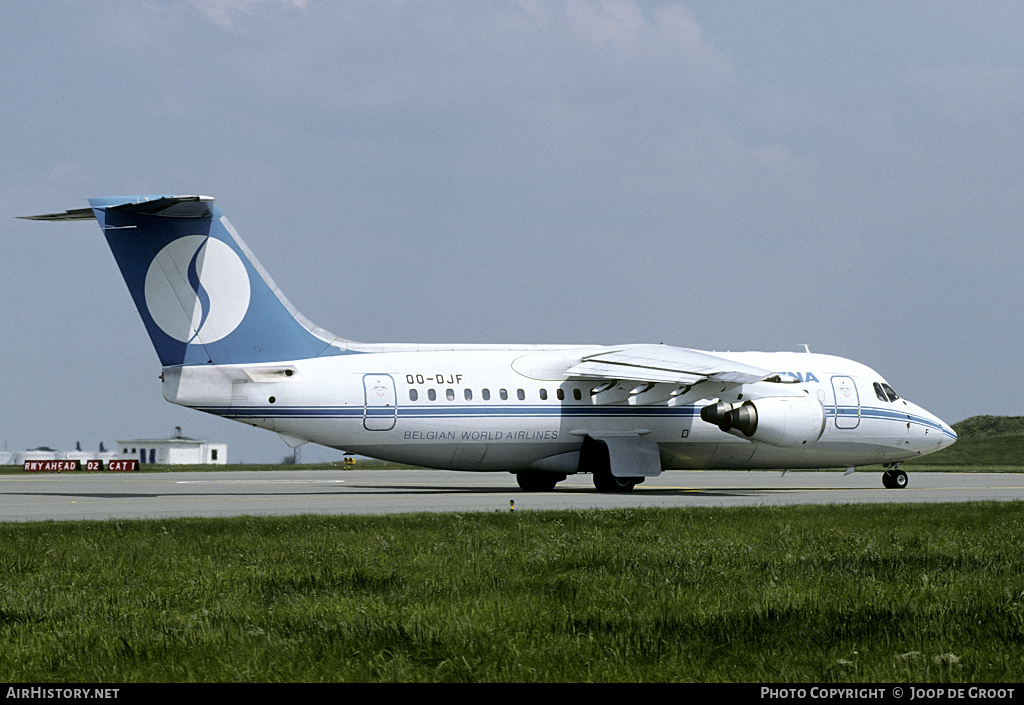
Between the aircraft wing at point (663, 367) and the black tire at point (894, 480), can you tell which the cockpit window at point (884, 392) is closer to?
the black tire at point (894, 480)

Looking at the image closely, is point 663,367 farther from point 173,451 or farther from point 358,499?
point 173,451

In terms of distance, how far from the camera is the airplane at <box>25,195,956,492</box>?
86.6 ft

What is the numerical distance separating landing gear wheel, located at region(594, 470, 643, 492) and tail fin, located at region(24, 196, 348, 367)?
924 cm

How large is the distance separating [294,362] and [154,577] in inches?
657

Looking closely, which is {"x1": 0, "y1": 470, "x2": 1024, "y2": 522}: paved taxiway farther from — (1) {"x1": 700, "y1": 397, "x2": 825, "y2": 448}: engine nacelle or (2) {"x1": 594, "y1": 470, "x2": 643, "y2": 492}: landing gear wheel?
(1) {"x1": 700, "y1": 397, "x2": 825, "y2": 448}: engine nacelle

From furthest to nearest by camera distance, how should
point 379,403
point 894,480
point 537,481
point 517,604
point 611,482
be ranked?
point 894,480 → point 537,481 → point 611,482 → point 379,403 → point 517,604

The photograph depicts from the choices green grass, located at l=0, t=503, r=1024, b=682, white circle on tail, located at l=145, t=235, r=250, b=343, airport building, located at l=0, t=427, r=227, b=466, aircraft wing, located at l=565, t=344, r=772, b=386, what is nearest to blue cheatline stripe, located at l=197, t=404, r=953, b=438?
aircraft wing, located at l=565, t=344, r=772, b=386

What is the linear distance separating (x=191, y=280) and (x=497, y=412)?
28.2 feet

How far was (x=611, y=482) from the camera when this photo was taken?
30922 millimetres

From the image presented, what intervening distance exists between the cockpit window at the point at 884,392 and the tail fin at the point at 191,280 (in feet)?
58.0

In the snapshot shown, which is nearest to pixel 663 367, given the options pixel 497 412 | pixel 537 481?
pixel 497 412

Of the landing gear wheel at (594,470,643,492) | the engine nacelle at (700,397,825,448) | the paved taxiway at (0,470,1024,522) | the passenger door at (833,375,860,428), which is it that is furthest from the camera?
the passenger door at (833,375,860,428)

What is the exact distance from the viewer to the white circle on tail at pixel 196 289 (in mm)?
26172
